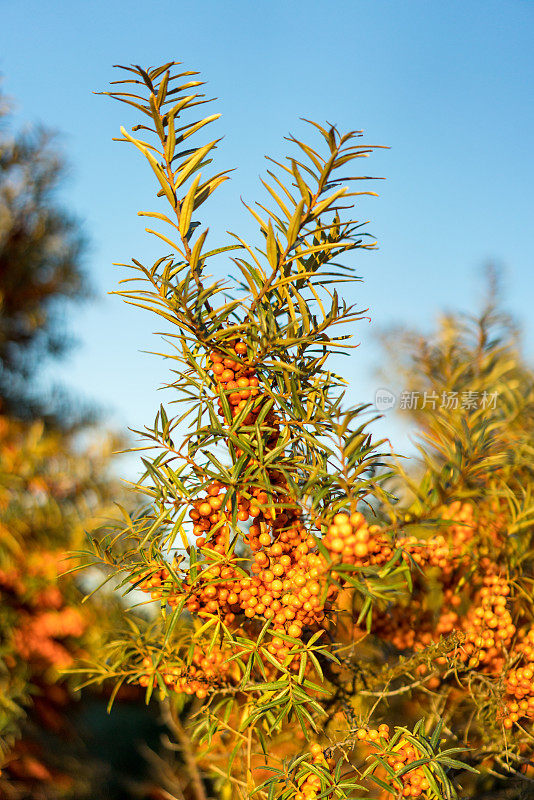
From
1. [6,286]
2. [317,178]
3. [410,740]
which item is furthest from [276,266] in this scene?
[6,286]

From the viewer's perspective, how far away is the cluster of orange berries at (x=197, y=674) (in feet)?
1.18

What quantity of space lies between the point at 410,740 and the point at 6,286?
4.94 ft

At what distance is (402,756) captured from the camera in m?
0.31

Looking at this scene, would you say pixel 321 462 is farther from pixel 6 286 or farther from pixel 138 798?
pixel 6 286

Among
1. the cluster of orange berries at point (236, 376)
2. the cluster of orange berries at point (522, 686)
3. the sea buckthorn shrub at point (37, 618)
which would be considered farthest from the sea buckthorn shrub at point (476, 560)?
the sea buckthorn shrub at point (37, 618)

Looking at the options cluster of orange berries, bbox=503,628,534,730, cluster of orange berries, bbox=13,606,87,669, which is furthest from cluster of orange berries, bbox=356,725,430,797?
cluster of orange berries, bbox=13,606,87,669

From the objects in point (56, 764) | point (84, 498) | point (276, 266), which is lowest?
point (56, 764)

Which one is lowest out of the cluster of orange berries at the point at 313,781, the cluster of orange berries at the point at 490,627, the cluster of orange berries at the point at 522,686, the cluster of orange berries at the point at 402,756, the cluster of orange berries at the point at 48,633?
the cluster of orange berries at the point at 48,633

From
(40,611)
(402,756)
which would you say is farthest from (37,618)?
(402,756)

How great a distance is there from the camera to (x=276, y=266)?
31 cm

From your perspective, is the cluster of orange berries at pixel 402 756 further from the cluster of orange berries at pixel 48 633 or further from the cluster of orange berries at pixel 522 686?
the cluster of orange berries at pixel 48 633

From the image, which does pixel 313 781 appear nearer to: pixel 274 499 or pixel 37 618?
pixel 274 499

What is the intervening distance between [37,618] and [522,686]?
0.83m

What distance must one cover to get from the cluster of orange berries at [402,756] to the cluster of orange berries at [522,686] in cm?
12
